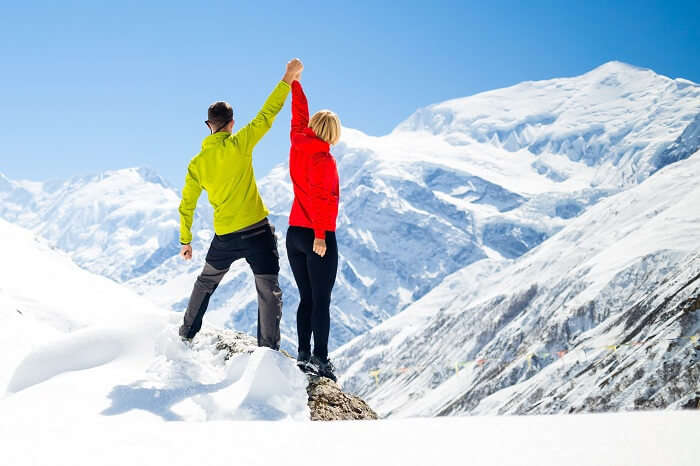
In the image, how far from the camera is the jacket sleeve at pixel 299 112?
323 inches

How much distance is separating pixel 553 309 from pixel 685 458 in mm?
191793

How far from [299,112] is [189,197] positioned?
1.91m

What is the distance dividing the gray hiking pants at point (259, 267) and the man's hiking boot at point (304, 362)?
40 cm

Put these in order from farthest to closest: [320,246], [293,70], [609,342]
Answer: [609,342] → [293,70] → [320,246]

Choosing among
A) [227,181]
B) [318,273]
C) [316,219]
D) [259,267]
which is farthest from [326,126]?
[259,267]

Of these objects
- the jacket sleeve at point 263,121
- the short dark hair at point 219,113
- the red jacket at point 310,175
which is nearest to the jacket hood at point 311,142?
the red jacket at point 310,175

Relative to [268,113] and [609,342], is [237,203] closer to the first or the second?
[268,113]

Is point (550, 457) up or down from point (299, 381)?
down

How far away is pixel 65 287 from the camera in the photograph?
14617 mm

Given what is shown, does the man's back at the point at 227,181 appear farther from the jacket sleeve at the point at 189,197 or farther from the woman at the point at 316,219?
the woman at the point at 316,219

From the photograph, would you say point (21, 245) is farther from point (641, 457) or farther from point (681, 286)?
point (681, 286)

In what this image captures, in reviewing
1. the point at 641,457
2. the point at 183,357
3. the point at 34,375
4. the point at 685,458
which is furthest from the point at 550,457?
the point at 34,375

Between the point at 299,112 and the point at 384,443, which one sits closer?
the point at 384,443

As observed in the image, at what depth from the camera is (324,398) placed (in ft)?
23.5
